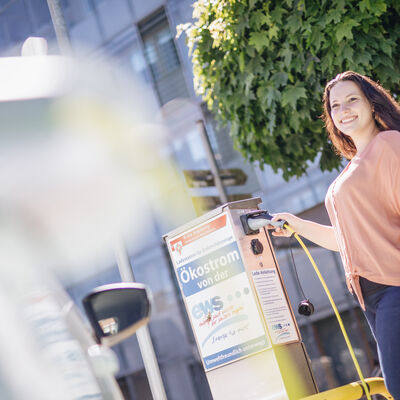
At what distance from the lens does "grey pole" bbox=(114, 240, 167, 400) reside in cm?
432

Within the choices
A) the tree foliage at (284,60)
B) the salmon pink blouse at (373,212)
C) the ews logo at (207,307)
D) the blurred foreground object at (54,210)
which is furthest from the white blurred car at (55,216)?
the tree foliage at (284,60)

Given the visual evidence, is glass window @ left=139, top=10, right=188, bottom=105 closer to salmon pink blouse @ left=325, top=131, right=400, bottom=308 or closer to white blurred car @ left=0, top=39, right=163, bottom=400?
salmon pink blouse @ left=325, top=131, right=400, bottom=308

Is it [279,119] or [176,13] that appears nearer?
[279,119]

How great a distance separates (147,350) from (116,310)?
272 centimetres

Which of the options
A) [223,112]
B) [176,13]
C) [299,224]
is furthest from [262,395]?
[176,13]

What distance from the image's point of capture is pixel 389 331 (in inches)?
97.9

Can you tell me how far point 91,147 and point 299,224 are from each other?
114cm

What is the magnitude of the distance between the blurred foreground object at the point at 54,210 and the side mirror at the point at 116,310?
0.04m

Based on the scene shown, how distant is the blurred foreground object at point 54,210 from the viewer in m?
1.71

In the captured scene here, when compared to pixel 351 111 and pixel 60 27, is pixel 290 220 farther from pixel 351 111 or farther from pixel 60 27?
pixel 60 27

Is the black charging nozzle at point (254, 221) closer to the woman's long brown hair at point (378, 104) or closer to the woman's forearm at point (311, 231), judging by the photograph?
the woman's forearm at point (311, 231)

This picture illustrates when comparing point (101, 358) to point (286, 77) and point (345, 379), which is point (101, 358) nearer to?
point (286, 77)

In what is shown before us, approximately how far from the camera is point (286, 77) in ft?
15.6

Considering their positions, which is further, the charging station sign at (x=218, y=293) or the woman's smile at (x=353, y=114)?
the charging station sign at (x=218, y=293)
